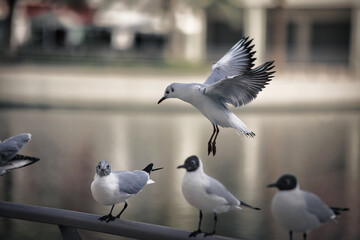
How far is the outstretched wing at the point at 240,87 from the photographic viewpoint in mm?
3744

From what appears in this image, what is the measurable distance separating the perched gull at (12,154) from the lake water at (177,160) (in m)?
5.63

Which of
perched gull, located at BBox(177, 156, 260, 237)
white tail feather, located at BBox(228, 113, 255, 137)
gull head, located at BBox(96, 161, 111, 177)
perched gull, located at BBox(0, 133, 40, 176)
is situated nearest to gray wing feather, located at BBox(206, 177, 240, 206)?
perched gull, located at BBox(177, 156, 260, 237)

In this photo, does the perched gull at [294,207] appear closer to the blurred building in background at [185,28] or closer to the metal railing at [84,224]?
the metal railing at [84,224]

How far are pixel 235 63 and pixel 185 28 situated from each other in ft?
115

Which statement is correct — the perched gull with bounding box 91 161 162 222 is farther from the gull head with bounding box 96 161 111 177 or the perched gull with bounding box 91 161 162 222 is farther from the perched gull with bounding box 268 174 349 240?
the perched gull with bounding box 268 174 349 240

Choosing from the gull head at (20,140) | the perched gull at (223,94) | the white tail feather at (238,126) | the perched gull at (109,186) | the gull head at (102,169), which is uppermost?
the perched gull at (223,94)

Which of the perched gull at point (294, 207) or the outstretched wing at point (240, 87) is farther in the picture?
the outstretched wing at point (240, 87)

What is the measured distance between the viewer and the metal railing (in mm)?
4109

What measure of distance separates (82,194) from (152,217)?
228 centimetres

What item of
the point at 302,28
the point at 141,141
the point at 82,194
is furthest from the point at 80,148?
the point at 302,28

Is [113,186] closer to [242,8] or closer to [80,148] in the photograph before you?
[80,148]

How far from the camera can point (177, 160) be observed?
57.2 ft

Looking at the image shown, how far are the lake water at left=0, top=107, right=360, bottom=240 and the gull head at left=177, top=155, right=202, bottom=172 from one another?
6.61m

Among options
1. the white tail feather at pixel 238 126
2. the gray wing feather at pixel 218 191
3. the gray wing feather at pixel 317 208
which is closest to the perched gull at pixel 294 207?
the gray wing feather at pixel 317 208
